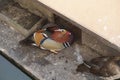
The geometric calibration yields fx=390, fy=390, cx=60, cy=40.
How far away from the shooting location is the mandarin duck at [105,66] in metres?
2.15

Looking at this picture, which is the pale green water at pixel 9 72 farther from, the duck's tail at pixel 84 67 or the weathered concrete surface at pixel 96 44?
the weathered concrete surface at pixel 96 44

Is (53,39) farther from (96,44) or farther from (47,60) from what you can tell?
(96,44)

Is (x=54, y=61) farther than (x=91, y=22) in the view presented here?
Yes

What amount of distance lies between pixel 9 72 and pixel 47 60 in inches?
9.8

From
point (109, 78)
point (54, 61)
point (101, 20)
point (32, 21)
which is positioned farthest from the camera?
point (32, 21)

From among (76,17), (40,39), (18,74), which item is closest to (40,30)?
(40,39)

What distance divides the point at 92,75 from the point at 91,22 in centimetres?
42

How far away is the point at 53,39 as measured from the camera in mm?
2373

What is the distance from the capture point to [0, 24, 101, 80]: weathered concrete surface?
7.61 feet

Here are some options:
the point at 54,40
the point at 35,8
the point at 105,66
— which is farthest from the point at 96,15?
the point at 35,8

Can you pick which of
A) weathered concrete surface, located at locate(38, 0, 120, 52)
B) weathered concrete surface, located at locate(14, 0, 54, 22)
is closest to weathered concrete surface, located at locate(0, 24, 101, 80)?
weathered concrete surface, located at locate(14, 0, 54, 22)

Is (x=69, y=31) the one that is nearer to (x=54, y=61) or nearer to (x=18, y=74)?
(x=54, y=61)

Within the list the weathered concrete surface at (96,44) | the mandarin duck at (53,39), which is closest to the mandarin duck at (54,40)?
the mandarin duck at (53,39)

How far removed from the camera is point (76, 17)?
2.04 m
